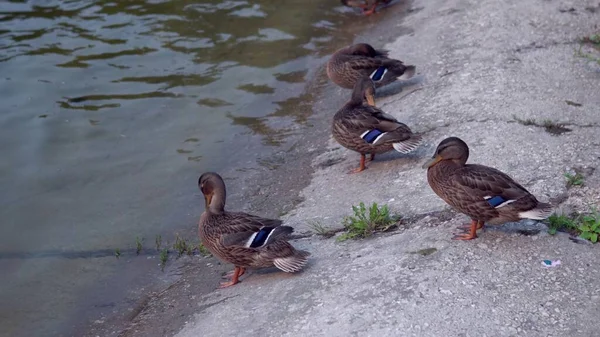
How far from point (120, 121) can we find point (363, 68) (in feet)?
9.98

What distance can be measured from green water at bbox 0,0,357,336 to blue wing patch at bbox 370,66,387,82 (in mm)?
965

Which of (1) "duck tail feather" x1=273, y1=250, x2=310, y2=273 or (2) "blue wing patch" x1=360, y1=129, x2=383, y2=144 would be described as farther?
(2) "blue wing patch" x1=360, y1=129, x2=383, y2=144

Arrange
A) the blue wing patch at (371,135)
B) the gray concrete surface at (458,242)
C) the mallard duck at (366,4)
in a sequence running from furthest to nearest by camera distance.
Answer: the mallard duck at (366,4)
the blue wing patch at (371,135)
the gray concrete surface at (458,242)

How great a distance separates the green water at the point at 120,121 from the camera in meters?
6.89

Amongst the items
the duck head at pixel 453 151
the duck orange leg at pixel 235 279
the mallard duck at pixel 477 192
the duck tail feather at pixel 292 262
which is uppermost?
the duck head at pixel 453 151

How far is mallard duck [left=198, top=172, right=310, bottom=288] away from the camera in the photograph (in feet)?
18.8

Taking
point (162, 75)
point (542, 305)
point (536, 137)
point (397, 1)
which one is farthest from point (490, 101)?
point (397, 1)

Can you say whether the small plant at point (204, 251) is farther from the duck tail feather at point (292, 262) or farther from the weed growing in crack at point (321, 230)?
the duck tail feather at point (292, 262)

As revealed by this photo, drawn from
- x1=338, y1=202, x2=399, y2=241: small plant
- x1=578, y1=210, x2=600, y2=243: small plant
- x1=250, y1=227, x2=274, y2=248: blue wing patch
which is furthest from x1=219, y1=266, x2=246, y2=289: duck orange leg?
x1=578, y1=210, x2=600, y2=243: small plant

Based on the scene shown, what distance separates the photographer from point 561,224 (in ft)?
18.4

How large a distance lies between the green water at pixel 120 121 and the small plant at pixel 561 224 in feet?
10.8

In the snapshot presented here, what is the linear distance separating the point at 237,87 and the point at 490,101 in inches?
146

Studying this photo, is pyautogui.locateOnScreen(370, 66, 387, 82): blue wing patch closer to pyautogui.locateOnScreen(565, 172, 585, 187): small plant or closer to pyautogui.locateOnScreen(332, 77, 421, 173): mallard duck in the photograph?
pyautogui.locateOnScreen(332, 77, 421, 173): mallard duck

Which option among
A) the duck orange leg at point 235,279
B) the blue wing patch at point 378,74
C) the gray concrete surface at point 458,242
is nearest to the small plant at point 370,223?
the gray concrete surface at point 458,242
